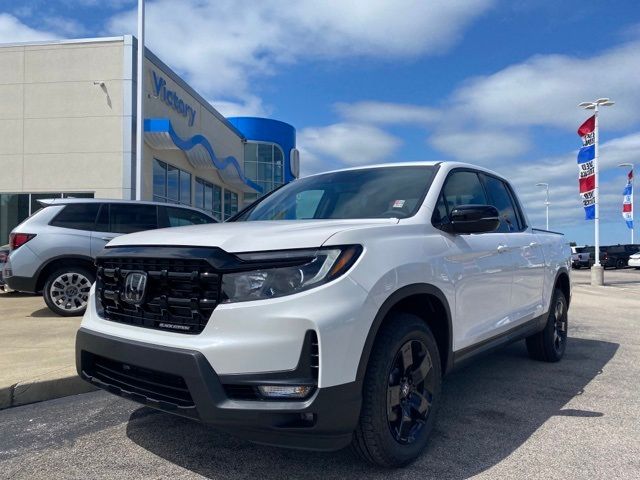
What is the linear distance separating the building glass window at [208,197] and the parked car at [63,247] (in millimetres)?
13514

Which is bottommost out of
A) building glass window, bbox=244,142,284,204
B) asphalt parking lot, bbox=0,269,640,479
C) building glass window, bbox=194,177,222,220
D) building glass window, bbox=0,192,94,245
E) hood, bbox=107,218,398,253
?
asphalt parking lot, bbox=0,269,640,479

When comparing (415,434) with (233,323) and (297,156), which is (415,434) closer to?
(233,323)

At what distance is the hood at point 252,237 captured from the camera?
2.56 m

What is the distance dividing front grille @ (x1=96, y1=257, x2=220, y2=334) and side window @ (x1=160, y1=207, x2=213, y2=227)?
215 inches

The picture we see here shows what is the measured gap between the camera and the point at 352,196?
3.88m

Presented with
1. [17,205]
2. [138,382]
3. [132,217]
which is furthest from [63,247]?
[17,205]

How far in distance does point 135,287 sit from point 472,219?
2.05m

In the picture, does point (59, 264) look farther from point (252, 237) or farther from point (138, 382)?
point (252, 237)

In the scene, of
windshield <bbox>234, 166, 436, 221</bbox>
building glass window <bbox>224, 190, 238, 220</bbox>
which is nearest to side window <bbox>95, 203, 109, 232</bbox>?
windshield <bbox>234, 166, 436, 221</bbox>

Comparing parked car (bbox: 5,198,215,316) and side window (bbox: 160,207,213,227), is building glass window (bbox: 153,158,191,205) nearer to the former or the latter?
side window (bbox: 160,207,213,227)

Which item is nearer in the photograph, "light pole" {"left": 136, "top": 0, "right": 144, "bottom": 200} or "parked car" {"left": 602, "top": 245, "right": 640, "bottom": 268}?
"light pole" {"left": 136, "top": 0, "right": 144, "bottom": 200}

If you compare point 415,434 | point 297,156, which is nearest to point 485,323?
point 415,434

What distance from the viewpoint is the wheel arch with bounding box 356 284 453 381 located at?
8.66 feet

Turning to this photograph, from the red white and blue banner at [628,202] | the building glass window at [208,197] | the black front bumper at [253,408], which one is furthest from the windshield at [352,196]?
the red white and blue banner at [628,202]
